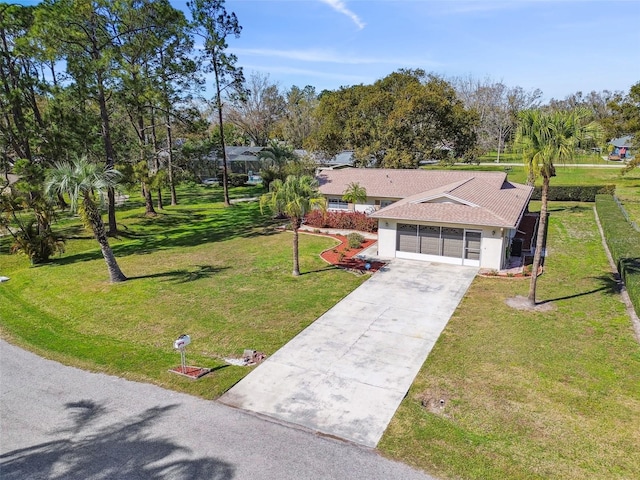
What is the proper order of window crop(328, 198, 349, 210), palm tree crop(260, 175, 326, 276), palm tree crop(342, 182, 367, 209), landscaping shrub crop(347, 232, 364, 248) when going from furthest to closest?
window crop(328, 198, 349, 210) < palm tree crop(342, 182, 367, 209) < landscaping shrub crop(347, 232, 364, 248) < palm tree crop(260, 175, 326, 276)

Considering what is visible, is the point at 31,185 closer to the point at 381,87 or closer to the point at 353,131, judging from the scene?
the point at 353,131

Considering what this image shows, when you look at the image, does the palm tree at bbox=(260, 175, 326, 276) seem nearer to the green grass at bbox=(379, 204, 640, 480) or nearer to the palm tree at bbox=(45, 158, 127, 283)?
the palm tree at bbox=(45, 158, 127, 283)

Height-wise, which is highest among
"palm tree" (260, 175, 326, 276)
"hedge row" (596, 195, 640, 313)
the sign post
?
"palm tree" (260, 175, 326, 276)

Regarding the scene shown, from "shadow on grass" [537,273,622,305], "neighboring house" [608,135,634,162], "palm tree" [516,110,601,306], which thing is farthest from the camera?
"neighboring house" [608,135,634,162]

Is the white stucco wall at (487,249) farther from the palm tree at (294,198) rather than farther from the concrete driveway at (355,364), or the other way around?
the palm tree at (294,198)

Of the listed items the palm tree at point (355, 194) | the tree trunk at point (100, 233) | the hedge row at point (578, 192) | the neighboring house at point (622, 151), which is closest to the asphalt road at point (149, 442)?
the tree trunk at point (100, 233)

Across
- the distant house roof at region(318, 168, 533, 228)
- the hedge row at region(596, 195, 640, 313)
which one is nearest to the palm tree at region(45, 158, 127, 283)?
the distant house roof at region(318, 168, 533, 228)

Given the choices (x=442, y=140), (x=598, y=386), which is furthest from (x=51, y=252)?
(x=442, y=140)
